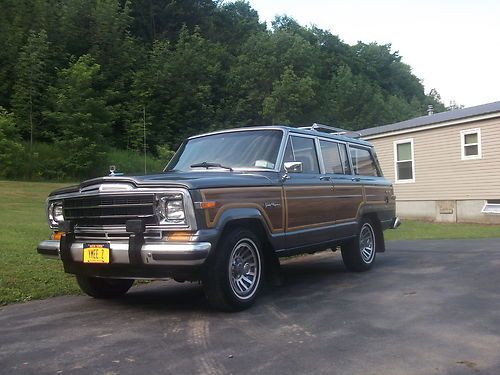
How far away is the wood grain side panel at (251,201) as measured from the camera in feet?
17.2

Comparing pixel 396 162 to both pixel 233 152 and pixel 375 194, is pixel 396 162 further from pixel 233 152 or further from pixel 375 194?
pixel 233 152

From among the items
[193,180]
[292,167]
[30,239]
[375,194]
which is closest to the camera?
[193,180]

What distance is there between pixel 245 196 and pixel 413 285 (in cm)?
279

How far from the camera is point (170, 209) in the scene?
515 centimetres


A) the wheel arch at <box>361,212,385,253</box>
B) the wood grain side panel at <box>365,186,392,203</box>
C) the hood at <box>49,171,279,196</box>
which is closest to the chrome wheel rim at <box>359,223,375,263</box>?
the wheel arch at <box>361,212,385,253</box>

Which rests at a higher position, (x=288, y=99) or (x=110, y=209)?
(x=288, y=99)

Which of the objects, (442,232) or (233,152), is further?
(442,232)

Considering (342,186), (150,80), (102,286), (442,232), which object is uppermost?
(150,80)

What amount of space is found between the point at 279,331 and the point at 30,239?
24.0 ft

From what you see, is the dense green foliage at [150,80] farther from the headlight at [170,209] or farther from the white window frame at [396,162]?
the headlight at [170,209]

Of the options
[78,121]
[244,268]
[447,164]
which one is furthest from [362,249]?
[78,121]

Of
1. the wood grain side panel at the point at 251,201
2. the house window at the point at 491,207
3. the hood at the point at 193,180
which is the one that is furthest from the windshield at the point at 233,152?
the house window at the point at 491,207

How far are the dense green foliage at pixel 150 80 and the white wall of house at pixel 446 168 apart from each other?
13.2 meters

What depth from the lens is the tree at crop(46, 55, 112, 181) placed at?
3080 cm
